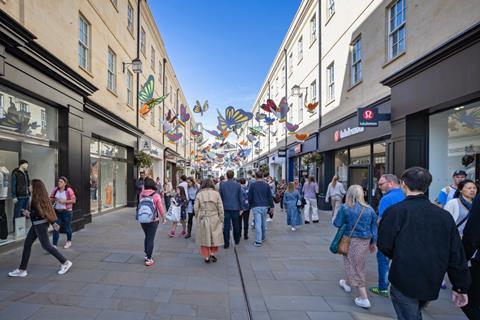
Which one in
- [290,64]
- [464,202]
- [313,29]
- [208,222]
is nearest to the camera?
[464,202]

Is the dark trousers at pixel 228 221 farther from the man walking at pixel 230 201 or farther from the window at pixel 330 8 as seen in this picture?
the window at pixel 330 8

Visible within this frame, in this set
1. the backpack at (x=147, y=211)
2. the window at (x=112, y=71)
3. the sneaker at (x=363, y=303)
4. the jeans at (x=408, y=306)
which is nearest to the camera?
the jeans at (x=408, y=306)

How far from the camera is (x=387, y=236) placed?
2504 millimetres

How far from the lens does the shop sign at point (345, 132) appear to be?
11.1m

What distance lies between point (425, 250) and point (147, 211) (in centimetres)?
460

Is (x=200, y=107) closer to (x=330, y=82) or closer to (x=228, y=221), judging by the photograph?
(x=330, y=82)

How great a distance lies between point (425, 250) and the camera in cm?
234

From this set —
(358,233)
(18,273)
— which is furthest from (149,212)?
(358,233)

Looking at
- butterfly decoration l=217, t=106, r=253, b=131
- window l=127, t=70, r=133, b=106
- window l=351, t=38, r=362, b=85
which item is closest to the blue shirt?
window l=351, t=38, r=362, b=85

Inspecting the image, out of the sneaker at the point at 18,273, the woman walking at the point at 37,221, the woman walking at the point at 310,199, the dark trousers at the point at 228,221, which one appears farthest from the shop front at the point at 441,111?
the sneaker at the point at 18,273

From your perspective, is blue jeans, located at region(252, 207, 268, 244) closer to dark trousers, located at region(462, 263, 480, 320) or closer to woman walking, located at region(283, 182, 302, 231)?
woman walking, located at region(283, 182, 302, 231)

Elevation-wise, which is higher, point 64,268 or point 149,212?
point 149,212

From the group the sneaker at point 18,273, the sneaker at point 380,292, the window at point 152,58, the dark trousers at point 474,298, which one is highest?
the window at point 152,58

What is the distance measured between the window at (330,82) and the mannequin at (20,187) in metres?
11.8
